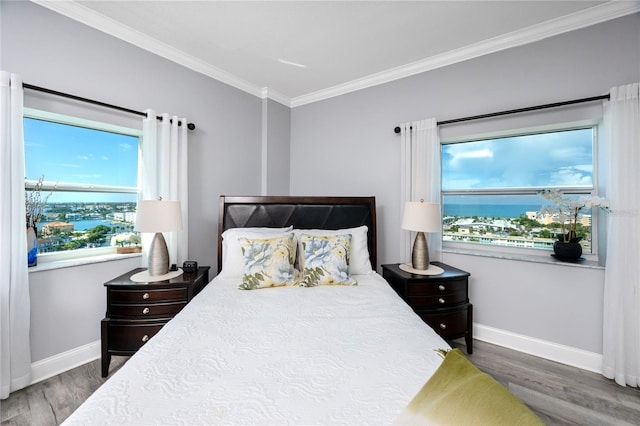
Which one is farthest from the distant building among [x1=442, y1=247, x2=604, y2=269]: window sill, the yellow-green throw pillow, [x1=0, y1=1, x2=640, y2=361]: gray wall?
[x1=442, y1=247, x2=604, y2=269]: window sill

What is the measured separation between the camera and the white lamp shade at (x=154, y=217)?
2.06 m

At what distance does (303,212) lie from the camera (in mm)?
2857

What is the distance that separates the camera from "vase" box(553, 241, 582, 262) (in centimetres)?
222

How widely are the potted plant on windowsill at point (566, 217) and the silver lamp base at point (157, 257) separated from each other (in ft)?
10.5

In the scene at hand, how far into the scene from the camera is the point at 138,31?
2344mm

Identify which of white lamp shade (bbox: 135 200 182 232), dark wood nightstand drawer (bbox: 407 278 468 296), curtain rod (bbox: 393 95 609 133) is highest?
curtain rod (bbox: 393 95 609 133)

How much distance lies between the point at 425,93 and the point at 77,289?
3615 millimetres

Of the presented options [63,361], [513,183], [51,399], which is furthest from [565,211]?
[63,361]

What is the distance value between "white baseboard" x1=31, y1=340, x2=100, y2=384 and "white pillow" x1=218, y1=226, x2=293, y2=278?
116cm

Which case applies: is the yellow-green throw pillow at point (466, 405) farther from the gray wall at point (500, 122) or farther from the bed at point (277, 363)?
the gray wall at point (500, 122)

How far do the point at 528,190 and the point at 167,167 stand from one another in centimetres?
336

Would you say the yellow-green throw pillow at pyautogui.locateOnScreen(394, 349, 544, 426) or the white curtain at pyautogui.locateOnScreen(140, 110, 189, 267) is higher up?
the white curtain at pyautogui.locateOnScreen(140, 110, 189, 267)

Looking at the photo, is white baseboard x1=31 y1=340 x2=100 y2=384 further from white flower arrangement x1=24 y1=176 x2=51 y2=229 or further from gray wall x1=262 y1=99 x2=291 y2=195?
gray wall x1=262 y1=99 x2=291 y2=195

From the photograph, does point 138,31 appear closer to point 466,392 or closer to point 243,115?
point 243,115
